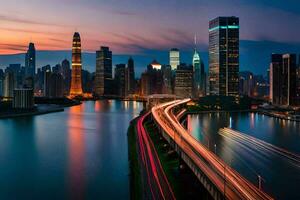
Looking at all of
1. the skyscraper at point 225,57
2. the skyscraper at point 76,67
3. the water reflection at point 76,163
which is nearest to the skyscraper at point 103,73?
the skyscraper at point 76,67

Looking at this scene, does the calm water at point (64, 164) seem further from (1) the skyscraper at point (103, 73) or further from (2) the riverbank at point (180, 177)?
(1) the skyscraper at point (103, 73)

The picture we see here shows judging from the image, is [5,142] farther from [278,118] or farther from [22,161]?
[278,118]

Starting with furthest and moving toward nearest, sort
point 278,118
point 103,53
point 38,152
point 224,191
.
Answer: point 103,53, point 278,118, point 38,152, point 224,191

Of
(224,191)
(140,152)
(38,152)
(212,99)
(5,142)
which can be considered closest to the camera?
(224,191)

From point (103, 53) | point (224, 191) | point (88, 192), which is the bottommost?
point (88, 192)

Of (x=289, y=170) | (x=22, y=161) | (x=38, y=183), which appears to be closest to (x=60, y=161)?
(x=22, y=161)

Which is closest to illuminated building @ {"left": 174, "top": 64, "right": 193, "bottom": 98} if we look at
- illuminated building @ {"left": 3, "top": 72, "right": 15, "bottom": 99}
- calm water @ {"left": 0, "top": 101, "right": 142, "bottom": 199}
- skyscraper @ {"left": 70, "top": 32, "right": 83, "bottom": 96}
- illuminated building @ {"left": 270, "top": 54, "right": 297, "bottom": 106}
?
illuminated building @ {"left": 270, "top": 54, "right": 297, "bottom": 106}

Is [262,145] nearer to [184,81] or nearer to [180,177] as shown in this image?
[180,177]
